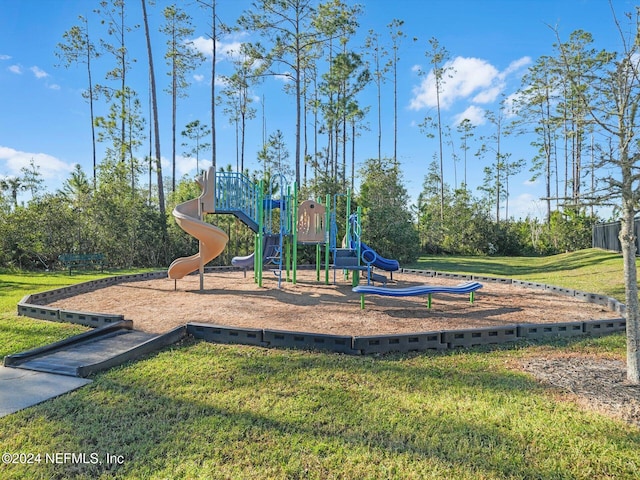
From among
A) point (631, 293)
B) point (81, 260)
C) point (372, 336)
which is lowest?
point (372, 336)

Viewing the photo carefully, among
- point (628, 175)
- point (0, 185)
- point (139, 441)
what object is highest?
point (0, 185)

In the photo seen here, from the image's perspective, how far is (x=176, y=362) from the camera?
4.11 metres

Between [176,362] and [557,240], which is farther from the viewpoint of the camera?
[557,240]

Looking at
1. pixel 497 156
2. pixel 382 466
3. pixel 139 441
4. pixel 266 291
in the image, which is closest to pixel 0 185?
pixel 266 291

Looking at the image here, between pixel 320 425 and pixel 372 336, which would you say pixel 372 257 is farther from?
pixel 320 425

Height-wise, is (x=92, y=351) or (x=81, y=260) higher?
(x=81, y=260)

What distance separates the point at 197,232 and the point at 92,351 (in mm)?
5095

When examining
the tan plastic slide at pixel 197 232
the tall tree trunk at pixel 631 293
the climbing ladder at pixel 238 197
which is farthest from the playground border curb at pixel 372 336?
the climbing ladder at pixel 238 197

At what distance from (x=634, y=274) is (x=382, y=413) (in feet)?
8.28

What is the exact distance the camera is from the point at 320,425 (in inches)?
109

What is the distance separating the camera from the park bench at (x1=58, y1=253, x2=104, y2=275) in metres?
13.3

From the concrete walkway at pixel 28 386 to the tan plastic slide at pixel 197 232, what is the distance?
5.45 metres

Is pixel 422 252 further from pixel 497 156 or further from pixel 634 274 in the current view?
pixel 634 274

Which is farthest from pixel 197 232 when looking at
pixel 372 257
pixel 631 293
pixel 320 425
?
pixel 631 293
